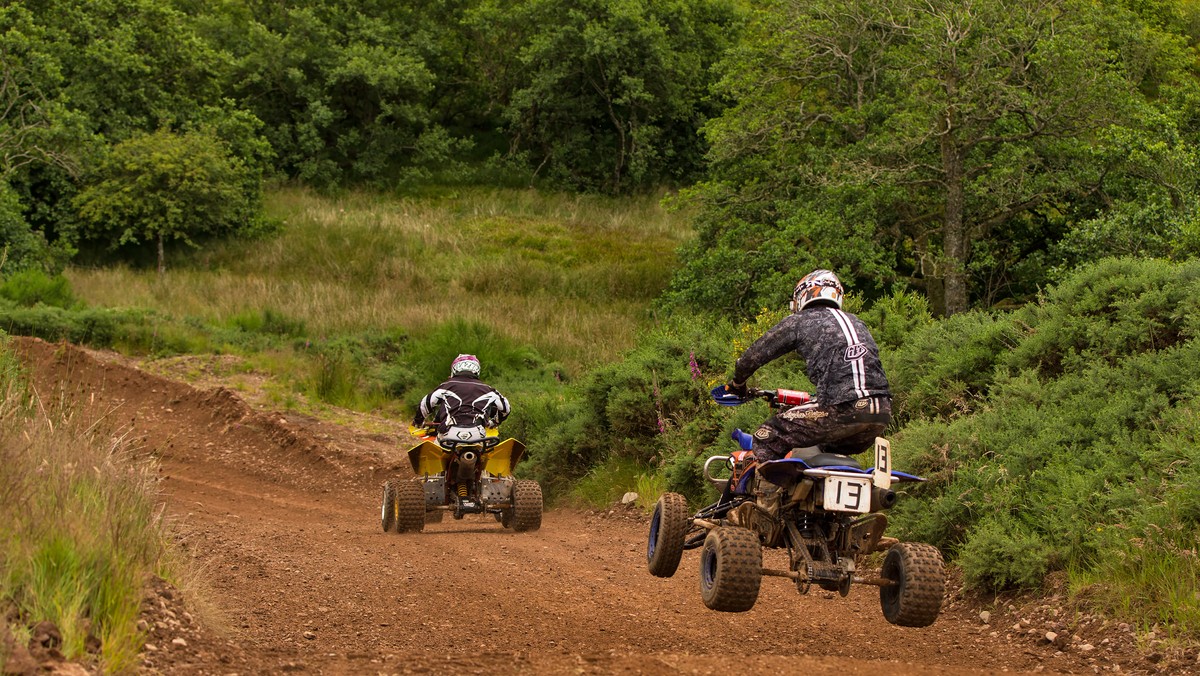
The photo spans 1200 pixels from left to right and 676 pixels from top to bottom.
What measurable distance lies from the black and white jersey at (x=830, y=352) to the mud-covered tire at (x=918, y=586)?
0.99 m

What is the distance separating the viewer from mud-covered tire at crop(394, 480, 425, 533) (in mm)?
12984

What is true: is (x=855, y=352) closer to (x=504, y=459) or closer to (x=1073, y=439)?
(x=1073, y=439)

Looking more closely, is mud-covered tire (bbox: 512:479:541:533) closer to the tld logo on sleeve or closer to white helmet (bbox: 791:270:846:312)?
white helmet (bbox: 791:270:846:312)

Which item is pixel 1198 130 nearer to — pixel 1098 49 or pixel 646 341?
pixel 1098 49

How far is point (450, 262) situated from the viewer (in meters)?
35.9

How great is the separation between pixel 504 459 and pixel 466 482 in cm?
49

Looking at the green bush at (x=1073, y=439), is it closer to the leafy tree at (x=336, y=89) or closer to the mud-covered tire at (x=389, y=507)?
the mud-covered tire at (x=389, y=507)

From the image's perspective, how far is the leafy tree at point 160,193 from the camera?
3547 centimetres

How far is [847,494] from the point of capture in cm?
709

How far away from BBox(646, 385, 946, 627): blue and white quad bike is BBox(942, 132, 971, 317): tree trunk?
16.2m

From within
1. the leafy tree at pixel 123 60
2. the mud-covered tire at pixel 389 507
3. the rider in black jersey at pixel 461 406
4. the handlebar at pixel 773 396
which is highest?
the leafy tree at pixel 123 60

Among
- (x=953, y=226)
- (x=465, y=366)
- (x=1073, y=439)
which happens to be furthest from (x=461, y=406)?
(x=953, y=226)

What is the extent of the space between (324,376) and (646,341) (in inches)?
325

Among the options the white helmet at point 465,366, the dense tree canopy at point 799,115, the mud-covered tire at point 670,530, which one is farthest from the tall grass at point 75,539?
the dense tree canopy at point 799,115
